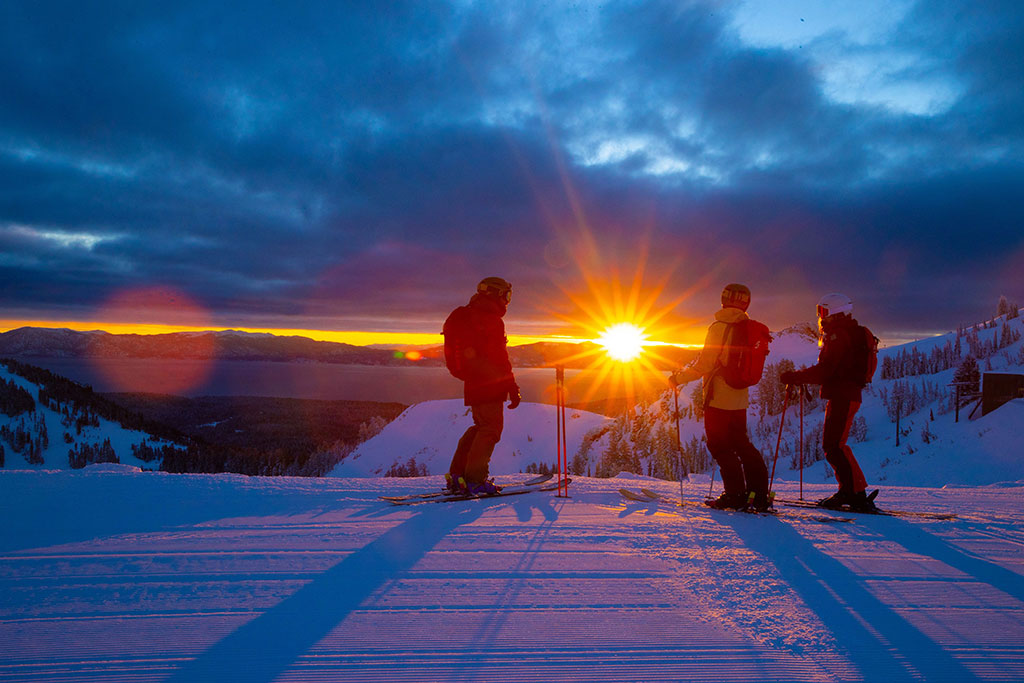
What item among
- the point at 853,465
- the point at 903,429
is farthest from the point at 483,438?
the point at 903,429

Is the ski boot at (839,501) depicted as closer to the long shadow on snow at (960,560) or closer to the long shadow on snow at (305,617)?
the long shadow on snow at (960,560)

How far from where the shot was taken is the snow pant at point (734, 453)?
5.31 meters

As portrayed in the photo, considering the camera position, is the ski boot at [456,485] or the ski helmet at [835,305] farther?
the ski boot at [456,485]

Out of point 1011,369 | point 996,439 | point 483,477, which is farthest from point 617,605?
point 1011,369

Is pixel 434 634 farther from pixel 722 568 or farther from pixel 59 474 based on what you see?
pixel 59 474

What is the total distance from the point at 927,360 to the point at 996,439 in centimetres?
1578

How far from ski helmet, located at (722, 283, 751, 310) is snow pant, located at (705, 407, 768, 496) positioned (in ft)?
3.54

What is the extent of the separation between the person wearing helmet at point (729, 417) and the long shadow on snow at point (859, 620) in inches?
46.0

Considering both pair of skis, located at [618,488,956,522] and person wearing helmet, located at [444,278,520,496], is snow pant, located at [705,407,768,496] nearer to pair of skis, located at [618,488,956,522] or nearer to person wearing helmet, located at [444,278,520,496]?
pair of skis, located at [618,488,956,522]

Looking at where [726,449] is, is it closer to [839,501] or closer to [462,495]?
[839,501]

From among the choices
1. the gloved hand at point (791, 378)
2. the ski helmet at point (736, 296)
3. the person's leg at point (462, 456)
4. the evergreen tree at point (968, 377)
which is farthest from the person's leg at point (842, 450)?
the evergreen tree at point (968, 377)

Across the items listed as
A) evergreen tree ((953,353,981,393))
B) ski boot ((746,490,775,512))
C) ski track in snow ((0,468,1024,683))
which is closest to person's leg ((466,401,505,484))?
ski track in snow ((0,468,1024,683))

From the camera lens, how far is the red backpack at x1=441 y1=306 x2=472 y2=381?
584 cm

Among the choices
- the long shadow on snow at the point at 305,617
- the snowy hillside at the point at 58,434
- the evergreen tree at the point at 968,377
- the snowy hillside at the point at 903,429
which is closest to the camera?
the long shadow on snow at the point at 305,617
